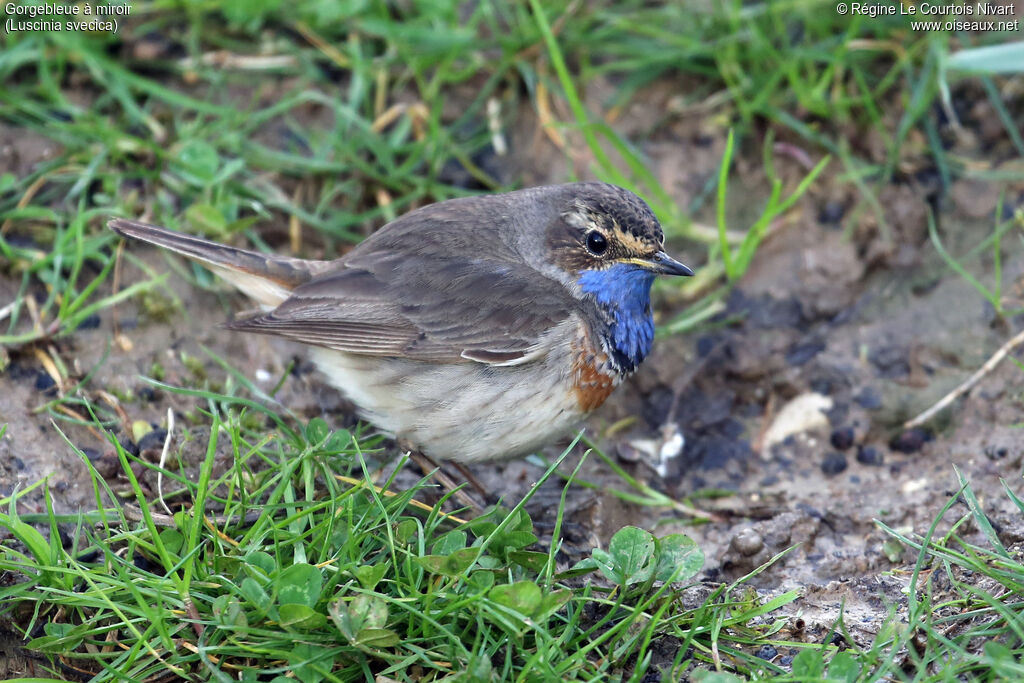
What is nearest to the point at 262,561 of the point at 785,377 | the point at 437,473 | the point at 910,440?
the point at 437,473

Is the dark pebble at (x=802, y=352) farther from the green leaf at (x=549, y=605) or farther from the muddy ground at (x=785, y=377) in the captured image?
the green leaf at (x=549, y=605)

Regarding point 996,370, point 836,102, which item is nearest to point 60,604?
point 996,370

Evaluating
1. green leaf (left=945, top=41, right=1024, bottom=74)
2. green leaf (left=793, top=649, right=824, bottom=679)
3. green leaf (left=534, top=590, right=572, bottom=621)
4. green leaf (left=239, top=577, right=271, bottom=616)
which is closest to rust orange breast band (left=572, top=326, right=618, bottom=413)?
green leaf (left=534, top=590, right=572, bottom=621)

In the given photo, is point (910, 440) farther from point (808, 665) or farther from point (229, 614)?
point (229, 614)

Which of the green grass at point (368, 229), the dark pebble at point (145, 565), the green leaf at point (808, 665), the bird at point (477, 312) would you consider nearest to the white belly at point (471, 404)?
the bird at point (477, 312)

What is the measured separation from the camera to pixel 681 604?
450 centimetres

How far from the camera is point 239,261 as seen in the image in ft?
19.1

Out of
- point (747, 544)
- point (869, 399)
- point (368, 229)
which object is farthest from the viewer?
point (368, 229)

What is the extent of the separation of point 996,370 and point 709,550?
2.11 metres

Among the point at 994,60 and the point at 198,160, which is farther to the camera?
the point at 198,160

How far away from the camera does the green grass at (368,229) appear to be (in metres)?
4.11

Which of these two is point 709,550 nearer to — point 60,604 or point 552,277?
point 552,277

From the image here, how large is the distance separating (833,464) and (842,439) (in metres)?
0.21

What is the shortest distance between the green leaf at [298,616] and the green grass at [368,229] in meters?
0.01
